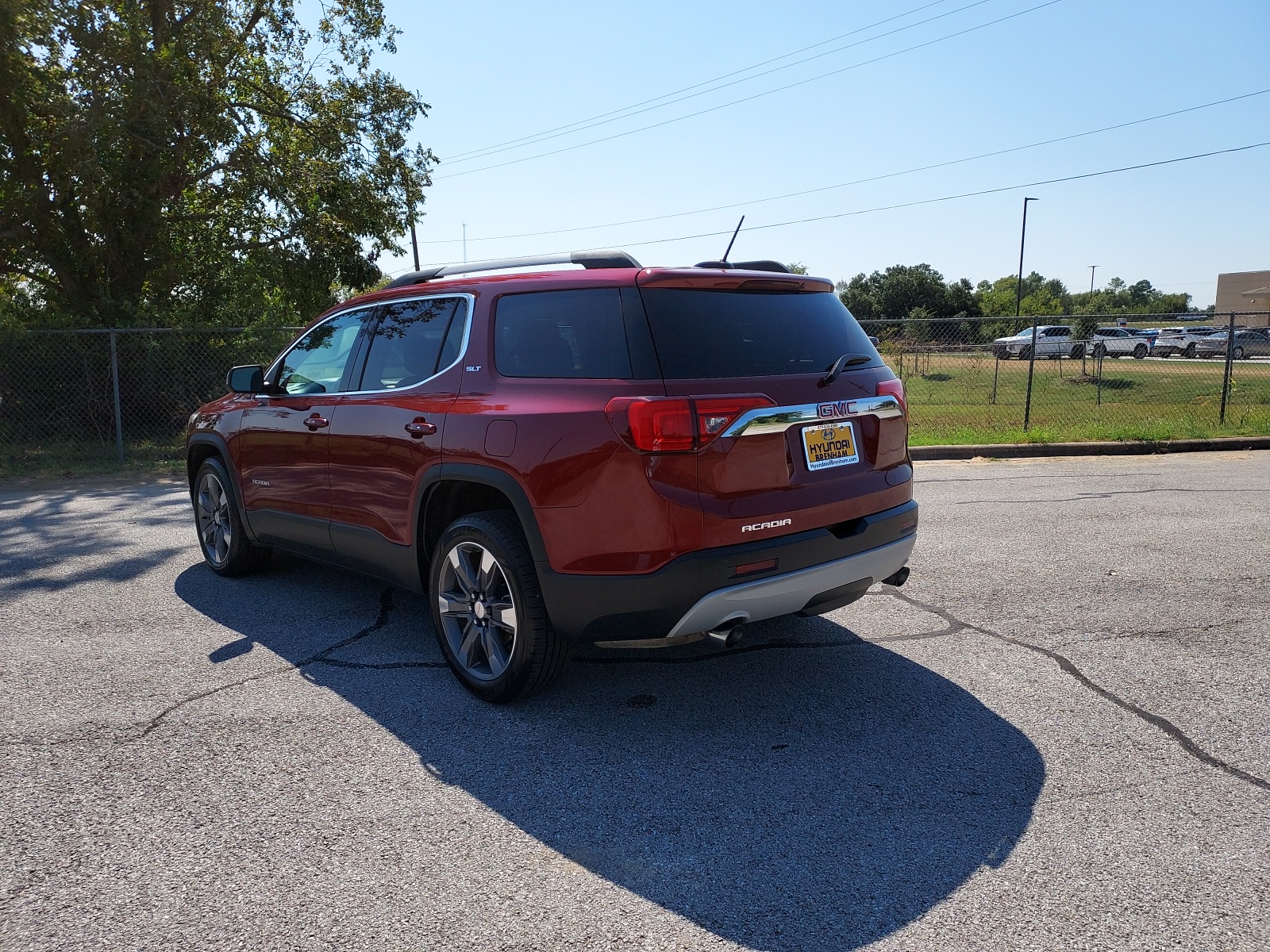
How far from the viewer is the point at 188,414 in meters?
13.8

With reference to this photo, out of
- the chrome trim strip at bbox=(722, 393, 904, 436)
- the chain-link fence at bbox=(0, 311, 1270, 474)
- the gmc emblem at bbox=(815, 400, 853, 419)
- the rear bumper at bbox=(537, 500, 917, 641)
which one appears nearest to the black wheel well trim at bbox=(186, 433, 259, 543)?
the rear bumper at bbox=(537, 500, 917, 641)

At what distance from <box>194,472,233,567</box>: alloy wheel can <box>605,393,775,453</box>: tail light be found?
3705 mm

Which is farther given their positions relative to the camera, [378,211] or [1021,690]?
[378,211]

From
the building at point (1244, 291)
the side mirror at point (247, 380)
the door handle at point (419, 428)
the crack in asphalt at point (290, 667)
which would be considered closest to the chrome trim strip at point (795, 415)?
the door handle at point (419, 428)

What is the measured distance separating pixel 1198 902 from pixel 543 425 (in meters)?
2.59

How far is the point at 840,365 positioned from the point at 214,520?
446cm

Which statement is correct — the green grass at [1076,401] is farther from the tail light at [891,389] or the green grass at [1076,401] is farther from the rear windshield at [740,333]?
the rear windshield at [740,333]

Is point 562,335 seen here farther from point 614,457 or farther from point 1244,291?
point 1244,291

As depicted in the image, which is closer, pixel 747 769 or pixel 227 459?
pixel 747 769

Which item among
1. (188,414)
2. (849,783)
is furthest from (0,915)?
(188,414)

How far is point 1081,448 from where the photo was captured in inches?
505

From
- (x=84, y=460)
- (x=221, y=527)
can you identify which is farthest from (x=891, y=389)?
(x=84, y=460)

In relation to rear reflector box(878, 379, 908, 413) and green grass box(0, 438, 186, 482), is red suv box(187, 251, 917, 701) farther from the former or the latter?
green grass box(0, 438, 186, 482)

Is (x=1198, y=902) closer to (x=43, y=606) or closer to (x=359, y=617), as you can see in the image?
(x=359, y=617)
